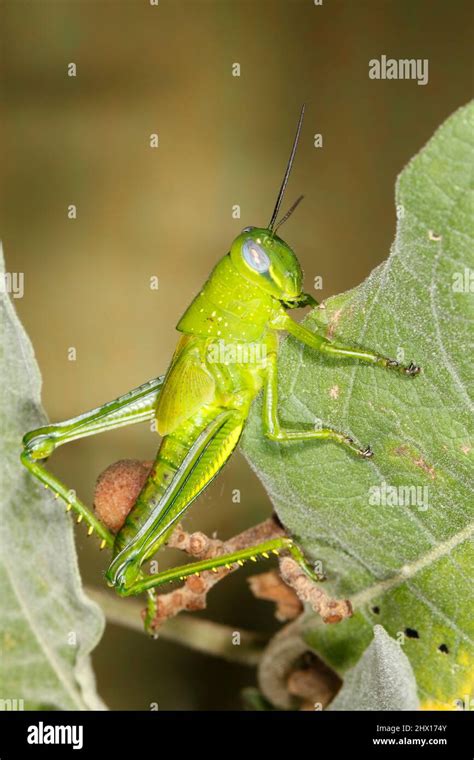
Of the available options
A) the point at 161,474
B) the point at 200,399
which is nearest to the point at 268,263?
the point at 200,399

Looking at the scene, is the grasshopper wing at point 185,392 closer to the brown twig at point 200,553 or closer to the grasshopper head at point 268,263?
the grasshopper head at point 268,263

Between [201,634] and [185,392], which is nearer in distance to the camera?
[201,634]

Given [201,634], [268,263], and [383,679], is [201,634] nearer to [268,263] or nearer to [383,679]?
[383,679]

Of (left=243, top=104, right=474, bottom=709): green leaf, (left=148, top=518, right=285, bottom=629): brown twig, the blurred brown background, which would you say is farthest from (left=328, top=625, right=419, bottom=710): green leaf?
the blurred brown background

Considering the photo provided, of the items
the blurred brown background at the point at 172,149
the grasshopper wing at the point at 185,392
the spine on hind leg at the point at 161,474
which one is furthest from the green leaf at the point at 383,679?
the blurred brown background at the point at 172,149

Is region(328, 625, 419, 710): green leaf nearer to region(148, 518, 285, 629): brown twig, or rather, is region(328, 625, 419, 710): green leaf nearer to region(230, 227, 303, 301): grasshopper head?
region(148, 518, 285, 629): brown twig

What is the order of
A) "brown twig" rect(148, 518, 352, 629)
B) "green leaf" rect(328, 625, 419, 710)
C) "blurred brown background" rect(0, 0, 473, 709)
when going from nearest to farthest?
1. "green leaf" rect(328, 625, 419, 710)
2. "brown twig" rect(148, 518, 352, 629)
3. "blurred brown background" rect(0, 0, 473, 709)
